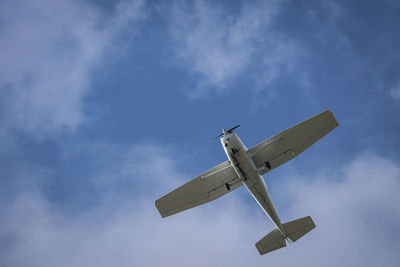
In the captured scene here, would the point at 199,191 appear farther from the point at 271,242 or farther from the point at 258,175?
the point at 271,242

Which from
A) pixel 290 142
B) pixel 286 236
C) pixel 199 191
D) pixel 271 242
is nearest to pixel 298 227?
pixel 286 236

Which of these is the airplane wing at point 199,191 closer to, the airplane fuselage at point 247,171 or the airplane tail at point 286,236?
the airplane fuselage at point 247,171

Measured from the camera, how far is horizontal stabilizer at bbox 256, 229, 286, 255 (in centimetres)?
2853

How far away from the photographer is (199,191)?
1070 inches

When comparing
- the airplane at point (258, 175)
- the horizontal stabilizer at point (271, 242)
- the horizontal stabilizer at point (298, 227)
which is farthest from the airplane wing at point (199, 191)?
the horizontal stabilizer at point (298, 227)

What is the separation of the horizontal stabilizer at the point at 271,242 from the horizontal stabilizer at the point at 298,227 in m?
0.74

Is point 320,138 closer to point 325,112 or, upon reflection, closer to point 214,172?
point 325,112

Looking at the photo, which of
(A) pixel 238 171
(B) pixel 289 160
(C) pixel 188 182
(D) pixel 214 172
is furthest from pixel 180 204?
(B) pixel 289 160

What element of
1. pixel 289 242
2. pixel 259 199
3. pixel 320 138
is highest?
pixel 320 138

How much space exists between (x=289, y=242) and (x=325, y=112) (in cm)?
1076

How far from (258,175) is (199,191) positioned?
480cm

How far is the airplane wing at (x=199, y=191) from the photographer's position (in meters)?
26.5

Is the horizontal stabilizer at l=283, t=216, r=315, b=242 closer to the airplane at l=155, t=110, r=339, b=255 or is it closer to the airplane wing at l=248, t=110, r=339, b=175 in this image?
the airplane at l=155, t=110, r=339, b=255

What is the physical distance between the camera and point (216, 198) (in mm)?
27828
